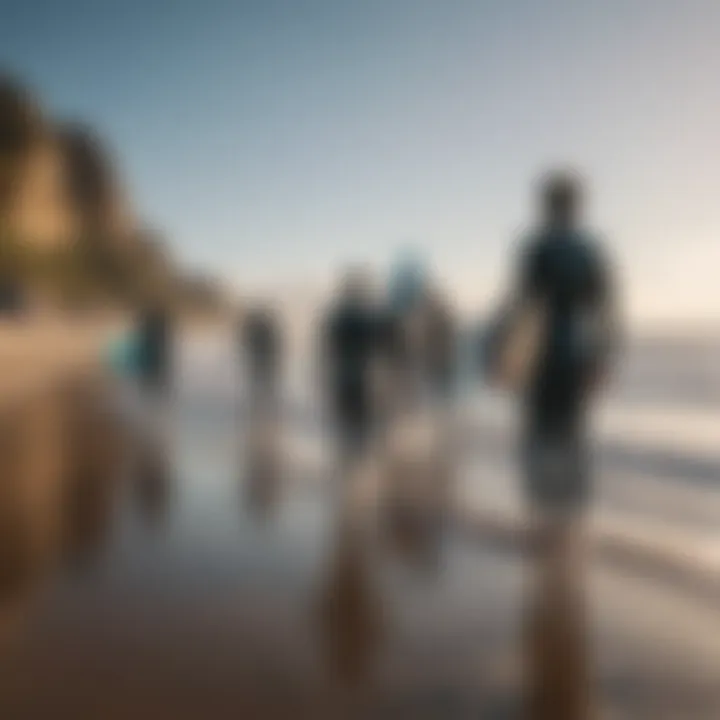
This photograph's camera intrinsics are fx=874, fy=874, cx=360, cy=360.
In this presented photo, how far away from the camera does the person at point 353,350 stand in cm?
764

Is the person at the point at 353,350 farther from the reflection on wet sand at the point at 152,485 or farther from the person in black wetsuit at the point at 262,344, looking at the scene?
the person in black wetsuit at the point at 262,344

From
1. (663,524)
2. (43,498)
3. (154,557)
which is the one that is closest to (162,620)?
(154,557)

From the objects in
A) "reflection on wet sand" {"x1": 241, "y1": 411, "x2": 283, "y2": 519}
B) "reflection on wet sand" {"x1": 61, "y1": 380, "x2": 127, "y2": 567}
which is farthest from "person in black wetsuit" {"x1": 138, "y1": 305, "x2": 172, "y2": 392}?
"reflection on wet sand" {"x1": 241, "y1": 411, "x2": 283, "y2": 519}

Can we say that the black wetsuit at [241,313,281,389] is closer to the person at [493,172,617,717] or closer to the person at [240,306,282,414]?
the person at [240,306,282,414]

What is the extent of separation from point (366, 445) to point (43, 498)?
9.69 feet

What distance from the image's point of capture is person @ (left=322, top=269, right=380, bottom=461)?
7.64 meters

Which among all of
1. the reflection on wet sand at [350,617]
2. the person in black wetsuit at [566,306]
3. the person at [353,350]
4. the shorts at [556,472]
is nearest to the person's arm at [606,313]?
the person in black wetsuit at [566,306]

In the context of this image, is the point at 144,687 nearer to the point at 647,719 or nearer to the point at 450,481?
the point at 647,719

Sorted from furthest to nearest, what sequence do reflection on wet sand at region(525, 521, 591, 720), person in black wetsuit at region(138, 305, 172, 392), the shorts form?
person in black wetsuit at region(138, 305, 172, 392) < the shorts < reflection on wet sand at region(525, 521, 591, 720)

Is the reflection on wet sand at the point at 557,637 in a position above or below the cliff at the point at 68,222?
below

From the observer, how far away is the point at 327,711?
1.86 meters

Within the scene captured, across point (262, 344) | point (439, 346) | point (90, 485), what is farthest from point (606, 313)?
point (262, 344)

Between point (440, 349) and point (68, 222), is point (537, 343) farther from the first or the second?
point (68, 222)

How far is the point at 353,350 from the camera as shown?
7629 millimetres
